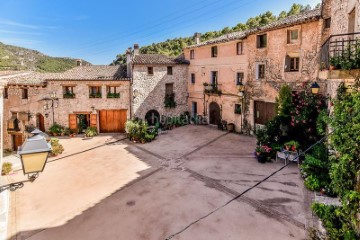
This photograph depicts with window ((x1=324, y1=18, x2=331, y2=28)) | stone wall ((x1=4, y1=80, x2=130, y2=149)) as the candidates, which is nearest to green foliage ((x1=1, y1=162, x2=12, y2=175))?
stone wall ((x1=4, y1=80, x2=130, y2=149))

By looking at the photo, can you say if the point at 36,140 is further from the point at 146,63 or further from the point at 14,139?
the point at 14,139

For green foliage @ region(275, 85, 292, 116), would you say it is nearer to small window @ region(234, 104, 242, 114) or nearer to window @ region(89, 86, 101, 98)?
small window @ region(234, 104, 242, 114)

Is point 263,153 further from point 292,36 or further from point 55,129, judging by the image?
point 55,129

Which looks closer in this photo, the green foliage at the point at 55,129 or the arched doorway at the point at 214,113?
the green foliage at the point at 55,129

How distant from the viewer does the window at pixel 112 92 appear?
23.0 metres

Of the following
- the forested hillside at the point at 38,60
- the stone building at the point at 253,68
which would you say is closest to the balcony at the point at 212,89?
the stone building at the point at 253,68

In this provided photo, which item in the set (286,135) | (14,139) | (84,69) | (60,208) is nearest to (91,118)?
(84,69)

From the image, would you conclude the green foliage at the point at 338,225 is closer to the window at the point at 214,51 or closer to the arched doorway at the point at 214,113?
the arched doorway at the point at 214,113

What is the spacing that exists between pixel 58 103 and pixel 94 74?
442cm

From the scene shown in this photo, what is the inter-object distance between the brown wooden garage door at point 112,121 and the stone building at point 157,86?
4.53 ft

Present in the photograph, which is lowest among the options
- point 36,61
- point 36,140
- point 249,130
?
point 249,130

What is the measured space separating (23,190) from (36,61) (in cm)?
4189

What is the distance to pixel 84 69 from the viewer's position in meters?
25.8

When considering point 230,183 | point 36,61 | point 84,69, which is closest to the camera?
point 230,183
